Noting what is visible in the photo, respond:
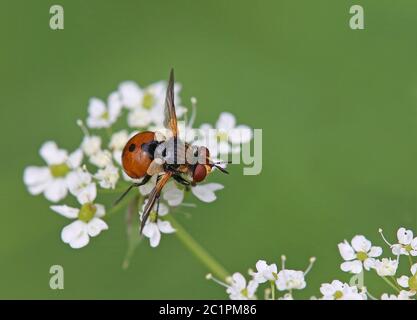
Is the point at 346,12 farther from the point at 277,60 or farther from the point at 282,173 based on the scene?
the point at 282,173

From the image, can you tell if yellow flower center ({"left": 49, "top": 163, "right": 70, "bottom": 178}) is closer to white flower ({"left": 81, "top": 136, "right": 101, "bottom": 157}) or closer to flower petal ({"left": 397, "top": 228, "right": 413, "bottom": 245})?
white flower ({"left": 81, "top": 136, "right": 101, "bottom": 157})

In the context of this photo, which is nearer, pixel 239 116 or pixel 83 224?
pixel 83 224

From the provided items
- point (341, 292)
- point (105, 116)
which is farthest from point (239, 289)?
point (105, 116)

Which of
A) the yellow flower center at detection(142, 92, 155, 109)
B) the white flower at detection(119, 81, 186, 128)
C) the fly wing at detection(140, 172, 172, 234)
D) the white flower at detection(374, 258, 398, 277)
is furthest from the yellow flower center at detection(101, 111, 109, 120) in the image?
the white flower at detection(374, 258, 398, 277)

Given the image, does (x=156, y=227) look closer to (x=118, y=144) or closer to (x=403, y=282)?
(x=118, y=144)

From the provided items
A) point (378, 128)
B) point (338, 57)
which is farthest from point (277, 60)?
point (378, 128)
